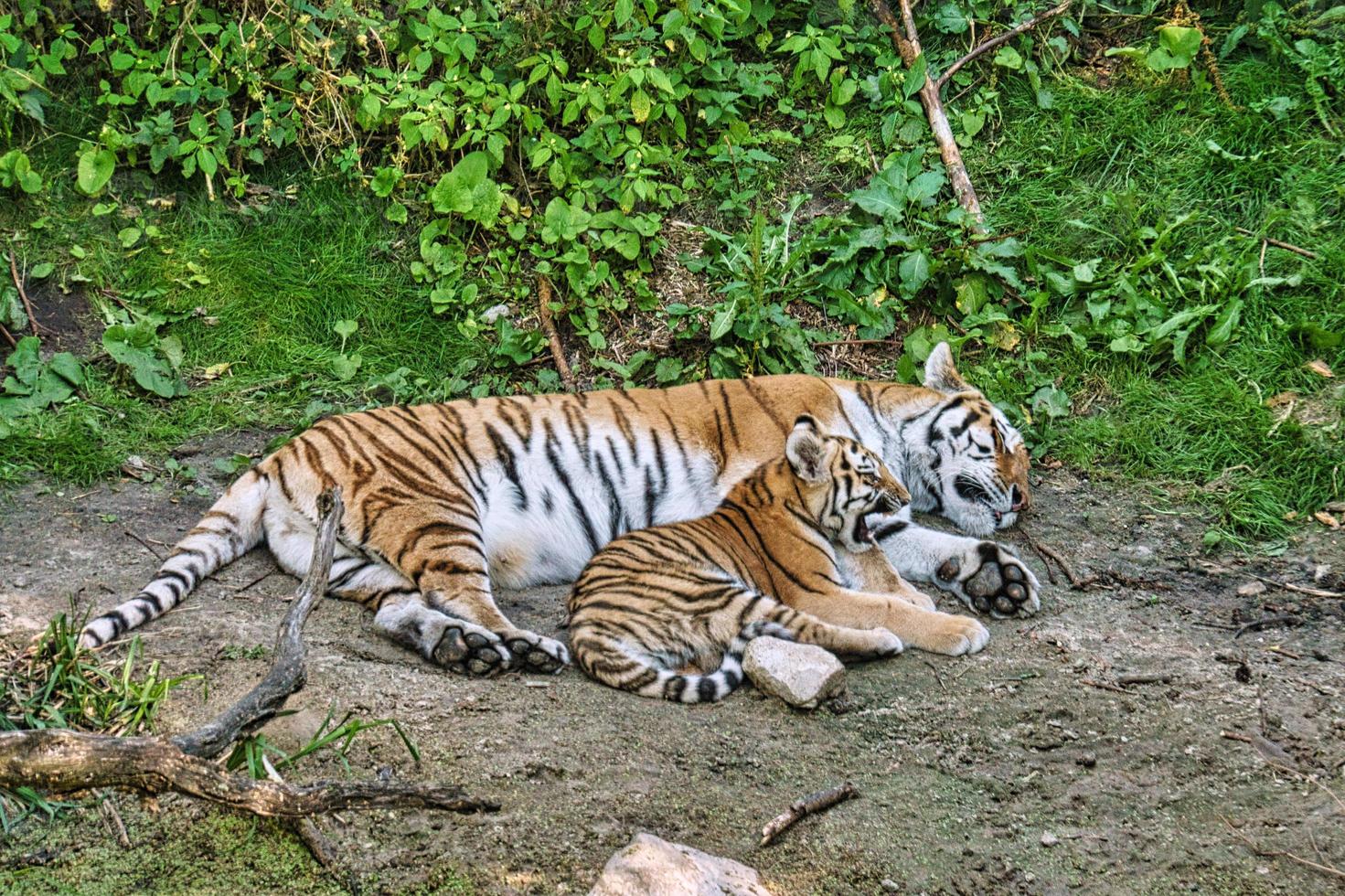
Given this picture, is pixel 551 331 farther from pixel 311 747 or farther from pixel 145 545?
pixel 311 747

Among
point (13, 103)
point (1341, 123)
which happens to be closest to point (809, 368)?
point (1341, 123)

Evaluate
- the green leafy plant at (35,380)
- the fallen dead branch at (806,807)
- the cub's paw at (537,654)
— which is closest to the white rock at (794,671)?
the fallen dead branch at (806,807)

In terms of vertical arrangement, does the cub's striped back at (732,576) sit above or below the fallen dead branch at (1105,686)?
above

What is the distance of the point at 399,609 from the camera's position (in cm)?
402

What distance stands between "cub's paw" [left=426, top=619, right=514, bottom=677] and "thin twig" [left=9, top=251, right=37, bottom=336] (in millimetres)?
3057

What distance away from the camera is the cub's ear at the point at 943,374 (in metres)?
5.40

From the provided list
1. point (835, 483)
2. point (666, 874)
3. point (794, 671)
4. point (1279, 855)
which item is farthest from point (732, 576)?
point (1279, 855)

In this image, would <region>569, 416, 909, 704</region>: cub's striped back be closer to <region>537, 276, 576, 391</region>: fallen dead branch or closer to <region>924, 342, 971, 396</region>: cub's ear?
<region>924, 342, 971, 396</region>: cub's ear

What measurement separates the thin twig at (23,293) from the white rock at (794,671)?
12.9 ft

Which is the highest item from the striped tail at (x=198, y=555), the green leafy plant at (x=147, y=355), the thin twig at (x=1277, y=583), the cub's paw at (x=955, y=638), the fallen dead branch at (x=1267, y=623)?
the green leafy plant at (x=147, y=355)

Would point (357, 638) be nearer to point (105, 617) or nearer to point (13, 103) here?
point (105, 617)

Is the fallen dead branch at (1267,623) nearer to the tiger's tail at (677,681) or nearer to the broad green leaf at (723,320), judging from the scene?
the tiger's tail at (677,681)

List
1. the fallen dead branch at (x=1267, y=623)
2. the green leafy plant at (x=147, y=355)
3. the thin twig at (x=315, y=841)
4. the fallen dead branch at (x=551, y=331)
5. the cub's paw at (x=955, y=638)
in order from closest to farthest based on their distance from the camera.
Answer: the thin twig at (x=315, y=841) → the cub's paw at (x=955, y=638) → the fallen dead branch at (x=1267, y=623) → the green leafy plant at (x=147, y=355) → the fallen dead branch at (x=551, y=331)

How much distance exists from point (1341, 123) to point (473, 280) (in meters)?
4.47
